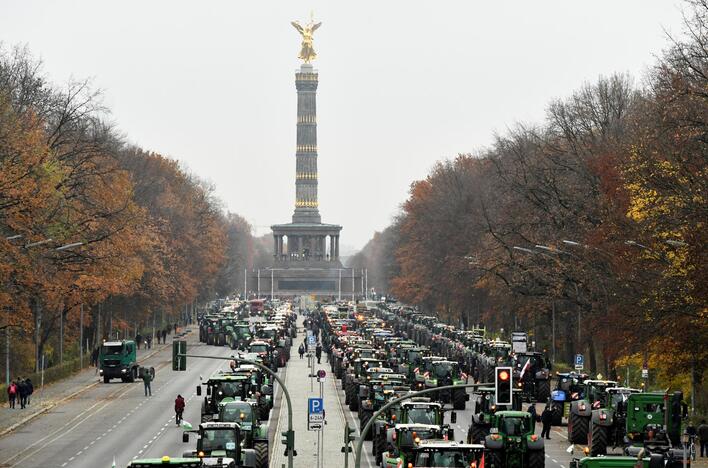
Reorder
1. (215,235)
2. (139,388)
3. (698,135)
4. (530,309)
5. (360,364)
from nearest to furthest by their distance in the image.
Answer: (698,135) → (360,364) → (139,388) → (530,309) → (215,235)

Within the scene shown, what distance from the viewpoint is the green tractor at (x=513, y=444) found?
141 ft

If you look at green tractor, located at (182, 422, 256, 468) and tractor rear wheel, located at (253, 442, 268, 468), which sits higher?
green tractor, located at (182, 422, 256, 468)

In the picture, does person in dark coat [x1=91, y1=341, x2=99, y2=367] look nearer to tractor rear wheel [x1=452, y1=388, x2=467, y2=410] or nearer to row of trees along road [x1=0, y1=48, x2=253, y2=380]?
row of trees along road [x1=0, y1=48, x2=253, y2=380]

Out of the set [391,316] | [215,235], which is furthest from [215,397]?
[215,235]

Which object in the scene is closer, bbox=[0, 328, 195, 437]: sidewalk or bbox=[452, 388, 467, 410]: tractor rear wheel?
bbox=[0, 328, 195, 437]: sidewalk

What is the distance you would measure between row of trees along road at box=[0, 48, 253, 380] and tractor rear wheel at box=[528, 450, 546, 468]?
80.1 feet

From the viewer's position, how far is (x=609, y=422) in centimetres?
4872

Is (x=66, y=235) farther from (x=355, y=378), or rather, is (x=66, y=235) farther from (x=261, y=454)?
(x=261, y=454)

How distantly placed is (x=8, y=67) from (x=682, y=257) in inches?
1643

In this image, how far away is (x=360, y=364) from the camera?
73312 mm

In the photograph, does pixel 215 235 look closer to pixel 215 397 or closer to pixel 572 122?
pixel 572 122

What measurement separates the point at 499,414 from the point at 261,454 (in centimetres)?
619

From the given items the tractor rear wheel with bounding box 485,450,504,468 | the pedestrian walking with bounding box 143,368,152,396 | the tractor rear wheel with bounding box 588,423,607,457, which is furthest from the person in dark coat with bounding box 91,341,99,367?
the tractor rear wheel with bounding box 485,450,504,468

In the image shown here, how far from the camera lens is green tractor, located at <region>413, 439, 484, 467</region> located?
35.2 meters
